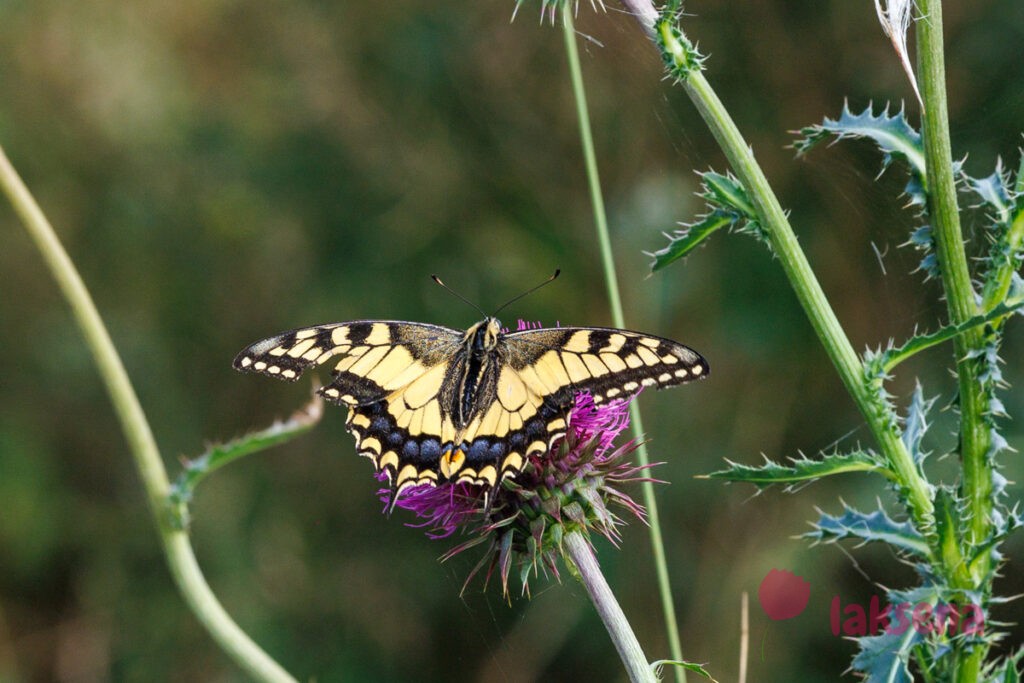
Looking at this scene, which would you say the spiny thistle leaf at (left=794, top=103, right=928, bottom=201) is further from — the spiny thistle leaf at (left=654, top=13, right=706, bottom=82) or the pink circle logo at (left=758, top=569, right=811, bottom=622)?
the pink circle logo at (left=758, top=569, right=811, bottom=622)

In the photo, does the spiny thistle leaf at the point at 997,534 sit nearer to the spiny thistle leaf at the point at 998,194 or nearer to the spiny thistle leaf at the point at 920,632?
the spiny thistle leaf at the point at 920,632

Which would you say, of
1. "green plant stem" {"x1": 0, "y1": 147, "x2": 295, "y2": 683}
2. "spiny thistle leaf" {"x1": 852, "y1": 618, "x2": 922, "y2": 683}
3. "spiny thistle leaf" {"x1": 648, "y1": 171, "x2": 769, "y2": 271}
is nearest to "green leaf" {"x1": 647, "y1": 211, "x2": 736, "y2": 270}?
"spiny thistle leaf" {"x1": 648, "y1": 171, "x2": 769, "y2": 271}

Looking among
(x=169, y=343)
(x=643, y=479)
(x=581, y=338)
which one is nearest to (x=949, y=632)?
(x=643, y=479)

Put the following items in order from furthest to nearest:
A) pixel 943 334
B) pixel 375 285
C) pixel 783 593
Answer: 1. pixel 375 285
2. pixel 783 593
3. pixel 943 334

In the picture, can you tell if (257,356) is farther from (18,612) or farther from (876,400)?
(18,612)

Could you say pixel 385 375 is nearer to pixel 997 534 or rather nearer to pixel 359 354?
pixel 359 354

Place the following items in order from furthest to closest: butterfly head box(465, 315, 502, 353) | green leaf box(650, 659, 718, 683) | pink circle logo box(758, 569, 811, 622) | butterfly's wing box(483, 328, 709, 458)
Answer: pink circle logo box(758, 569, 811, 622) < butterfly head box(465, 315, 502, 353) < butterfly's wing box(483, 328, 709, 458) < green leaf box(650, 659, 718, 683)

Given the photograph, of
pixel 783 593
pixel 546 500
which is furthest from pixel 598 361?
pixel 783 593
